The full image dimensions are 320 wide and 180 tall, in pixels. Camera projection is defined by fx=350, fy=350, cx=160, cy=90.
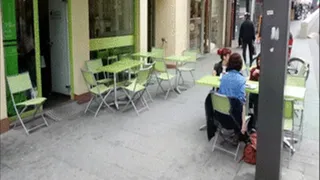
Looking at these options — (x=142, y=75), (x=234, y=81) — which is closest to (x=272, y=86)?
(x=234, y=81)

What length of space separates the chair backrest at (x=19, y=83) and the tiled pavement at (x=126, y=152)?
623 mm

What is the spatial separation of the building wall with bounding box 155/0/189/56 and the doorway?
3.97 meters

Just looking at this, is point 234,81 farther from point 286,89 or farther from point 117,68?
point 117,68

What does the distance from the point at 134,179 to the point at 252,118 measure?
1.82m

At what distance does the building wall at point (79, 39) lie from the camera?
21.0 feet

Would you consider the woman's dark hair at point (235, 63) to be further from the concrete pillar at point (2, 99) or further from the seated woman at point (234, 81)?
the concrete pillar at point (2, 99)

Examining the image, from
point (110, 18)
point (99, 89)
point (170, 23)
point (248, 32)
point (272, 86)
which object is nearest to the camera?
point (272, 86)

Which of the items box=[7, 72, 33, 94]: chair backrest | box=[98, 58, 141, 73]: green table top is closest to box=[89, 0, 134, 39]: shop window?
box=[98, 58, 141, 73]: green table top

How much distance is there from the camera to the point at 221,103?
4.04 meters

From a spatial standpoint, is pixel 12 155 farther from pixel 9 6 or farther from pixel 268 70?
pixel 268 70

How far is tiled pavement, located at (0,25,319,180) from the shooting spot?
387 cm

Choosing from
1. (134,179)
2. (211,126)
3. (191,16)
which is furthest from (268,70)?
(191,16)

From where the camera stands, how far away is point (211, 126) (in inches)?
170

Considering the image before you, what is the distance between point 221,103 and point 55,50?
154 inches
